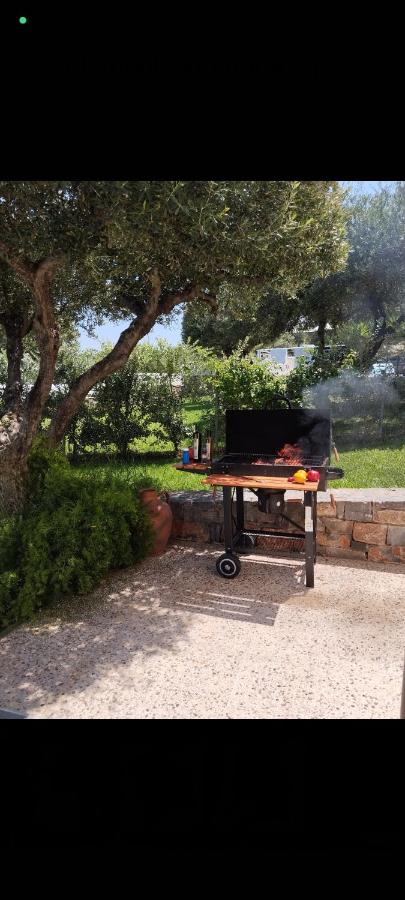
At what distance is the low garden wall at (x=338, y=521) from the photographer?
4270mm

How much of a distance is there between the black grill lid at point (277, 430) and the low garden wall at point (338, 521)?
502 mm

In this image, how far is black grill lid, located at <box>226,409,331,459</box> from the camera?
4.23m

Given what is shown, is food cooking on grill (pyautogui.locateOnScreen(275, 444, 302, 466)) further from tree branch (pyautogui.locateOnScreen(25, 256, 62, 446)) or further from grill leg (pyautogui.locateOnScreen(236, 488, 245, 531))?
tree branch (pyautogui.locateOnScreen(25, 256, 62, 446))

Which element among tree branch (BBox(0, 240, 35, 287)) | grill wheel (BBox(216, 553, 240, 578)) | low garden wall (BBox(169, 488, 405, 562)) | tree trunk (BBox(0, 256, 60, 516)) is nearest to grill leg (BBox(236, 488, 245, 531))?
low garden wall (BBox(169, 488, 405, 562))

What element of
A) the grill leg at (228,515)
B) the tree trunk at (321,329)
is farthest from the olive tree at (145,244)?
the tree trunk at (321,329)

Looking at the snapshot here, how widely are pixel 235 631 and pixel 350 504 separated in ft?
5.43

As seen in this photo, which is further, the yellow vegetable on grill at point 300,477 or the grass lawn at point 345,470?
the grass lawn at point 345,470

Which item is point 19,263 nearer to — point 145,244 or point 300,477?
point 145,244

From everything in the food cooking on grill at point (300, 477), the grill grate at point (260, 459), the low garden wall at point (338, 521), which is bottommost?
the low garden wall at point (338, 521)

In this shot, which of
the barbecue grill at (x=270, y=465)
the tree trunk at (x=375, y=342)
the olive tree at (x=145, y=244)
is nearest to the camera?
the olive tree at (x=145, y=244)

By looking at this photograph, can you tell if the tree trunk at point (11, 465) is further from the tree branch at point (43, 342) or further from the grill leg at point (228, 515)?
the grill leg at point (228, 515)

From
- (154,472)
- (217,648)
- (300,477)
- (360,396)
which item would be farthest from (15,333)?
(360,396)
